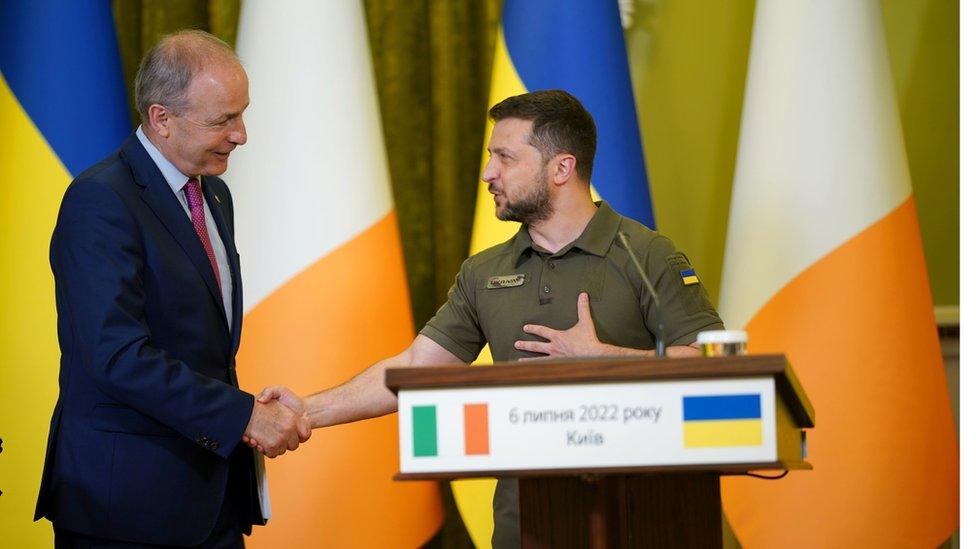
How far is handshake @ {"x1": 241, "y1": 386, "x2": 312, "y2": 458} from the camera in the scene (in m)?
2.48

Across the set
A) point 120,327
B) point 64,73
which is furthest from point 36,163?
point 120,327

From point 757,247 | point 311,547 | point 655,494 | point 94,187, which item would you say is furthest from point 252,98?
point 655,494

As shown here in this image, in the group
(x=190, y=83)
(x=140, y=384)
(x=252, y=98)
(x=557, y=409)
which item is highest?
(x=252, y=98)

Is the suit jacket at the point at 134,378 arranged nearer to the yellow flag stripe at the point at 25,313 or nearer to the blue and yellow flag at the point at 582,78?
the yellow flag stripe at the point at 25,313

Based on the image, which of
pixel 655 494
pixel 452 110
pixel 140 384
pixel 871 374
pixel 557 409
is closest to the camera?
pixel 557 409

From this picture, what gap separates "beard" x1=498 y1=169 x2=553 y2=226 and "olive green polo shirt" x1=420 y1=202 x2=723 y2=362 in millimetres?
65

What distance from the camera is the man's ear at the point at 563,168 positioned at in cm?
284

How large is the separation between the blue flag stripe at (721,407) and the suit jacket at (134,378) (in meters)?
1.16

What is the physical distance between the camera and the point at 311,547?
3287mm

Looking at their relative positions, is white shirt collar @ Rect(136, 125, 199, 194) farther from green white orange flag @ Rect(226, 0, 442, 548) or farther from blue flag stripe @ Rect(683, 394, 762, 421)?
blue flag stripe @ Rect(683, 394, 762, 421)

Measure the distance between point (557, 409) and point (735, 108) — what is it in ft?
9.63

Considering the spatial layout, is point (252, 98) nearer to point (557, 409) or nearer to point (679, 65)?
point (679, 65)

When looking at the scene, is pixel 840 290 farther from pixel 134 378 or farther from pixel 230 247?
pixel 134 378

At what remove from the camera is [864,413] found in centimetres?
326
